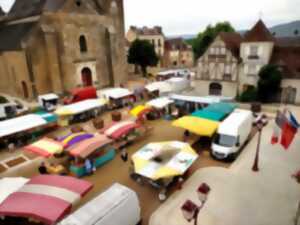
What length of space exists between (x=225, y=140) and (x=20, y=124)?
13.1 meters

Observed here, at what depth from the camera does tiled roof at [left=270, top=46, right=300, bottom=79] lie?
20562mm

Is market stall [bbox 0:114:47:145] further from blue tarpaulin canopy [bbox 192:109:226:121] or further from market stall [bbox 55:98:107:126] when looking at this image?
blue tarpaulin canopy [bbox 192:109:226:121]

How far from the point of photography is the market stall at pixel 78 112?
17375mm

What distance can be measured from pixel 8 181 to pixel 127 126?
698 cm

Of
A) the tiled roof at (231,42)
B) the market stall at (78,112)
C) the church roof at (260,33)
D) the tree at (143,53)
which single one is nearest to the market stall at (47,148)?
the market stall at (78,112)

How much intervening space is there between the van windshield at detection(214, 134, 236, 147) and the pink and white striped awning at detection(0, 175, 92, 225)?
7685 millimetres

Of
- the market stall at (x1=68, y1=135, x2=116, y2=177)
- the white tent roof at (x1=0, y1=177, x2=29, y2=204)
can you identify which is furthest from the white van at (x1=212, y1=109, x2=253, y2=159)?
the white tent roof at (x1=0, y1=177, x2=29, y2=204)

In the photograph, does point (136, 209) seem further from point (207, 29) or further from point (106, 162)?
point (207, 29)

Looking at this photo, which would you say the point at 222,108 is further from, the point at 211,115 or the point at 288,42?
the point at 288,42

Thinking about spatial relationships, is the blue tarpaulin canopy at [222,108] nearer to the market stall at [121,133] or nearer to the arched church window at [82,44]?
the market stall at [121,133]

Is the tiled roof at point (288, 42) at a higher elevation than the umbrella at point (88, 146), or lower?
higher

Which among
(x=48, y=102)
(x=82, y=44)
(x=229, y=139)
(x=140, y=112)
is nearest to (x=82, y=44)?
(x=82, y=44)

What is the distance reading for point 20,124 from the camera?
14.3 meters

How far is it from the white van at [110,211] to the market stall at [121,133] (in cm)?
574
